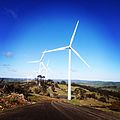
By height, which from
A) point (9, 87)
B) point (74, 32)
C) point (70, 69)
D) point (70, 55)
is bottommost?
point (9, 87)

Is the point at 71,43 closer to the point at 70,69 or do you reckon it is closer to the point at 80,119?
the point at 70,69

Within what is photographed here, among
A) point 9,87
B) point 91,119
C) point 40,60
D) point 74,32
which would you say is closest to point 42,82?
point 40,60

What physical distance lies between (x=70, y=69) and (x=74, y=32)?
8.79 metres

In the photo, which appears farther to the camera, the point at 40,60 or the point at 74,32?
the point at 40,60

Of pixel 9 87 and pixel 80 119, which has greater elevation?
pixel 9 87

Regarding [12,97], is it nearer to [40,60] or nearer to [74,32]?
[74,32]

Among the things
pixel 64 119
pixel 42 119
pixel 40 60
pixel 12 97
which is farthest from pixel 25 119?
pixel 40 60

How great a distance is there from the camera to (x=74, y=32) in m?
53.4

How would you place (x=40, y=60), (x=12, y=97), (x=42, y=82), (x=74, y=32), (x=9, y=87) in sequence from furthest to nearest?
(x=42, y=82) < (x=40, y=60) < (x=9, y=87) < (x=74, y=32) < (x=12, y=97)

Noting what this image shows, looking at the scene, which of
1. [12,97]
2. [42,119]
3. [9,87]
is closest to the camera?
[42,119]

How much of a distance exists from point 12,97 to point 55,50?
19489 millimetres

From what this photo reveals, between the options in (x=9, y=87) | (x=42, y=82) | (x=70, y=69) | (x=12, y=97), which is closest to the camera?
(x=12, y=97)

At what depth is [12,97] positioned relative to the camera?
38.4m

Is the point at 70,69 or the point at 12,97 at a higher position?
the point at 70,69
